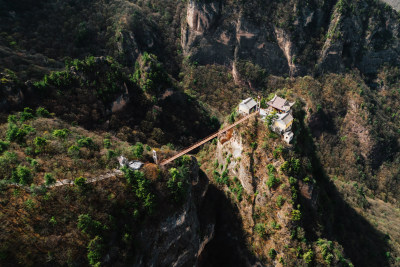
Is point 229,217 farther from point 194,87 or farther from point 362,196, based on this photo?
point 194,87

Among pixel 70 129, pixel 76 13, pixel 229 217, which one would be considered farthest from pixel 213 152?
pixel 76 13

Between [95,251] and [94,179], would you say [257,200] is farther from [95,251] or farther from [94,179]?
[95,251]

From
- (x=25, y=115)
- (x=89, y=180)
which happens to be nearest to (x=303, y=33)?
(x=25, y=115)

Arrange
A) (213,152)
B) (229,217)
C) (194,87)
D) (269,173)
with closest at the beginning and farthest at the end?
(269,173)
(229,217)
(213,152)
(194,87)

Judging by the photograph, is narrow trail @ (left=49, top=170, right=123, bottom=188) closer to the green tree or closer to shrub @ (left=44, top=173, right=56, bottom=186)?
shrub @ (left=44, top=173, right=56, bottom=186)

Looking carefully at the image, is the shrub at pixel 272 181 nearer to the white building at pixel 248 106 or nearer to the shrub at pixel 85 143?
the white building at pixel 248 106

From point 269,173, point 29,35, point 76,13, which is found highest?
point 76,13
